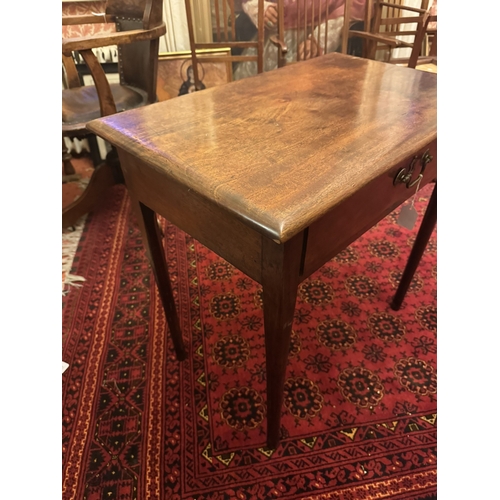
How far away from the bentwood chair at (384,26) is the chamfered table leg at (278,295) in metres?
2.02

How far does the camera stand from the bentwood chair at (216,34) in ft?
6.75

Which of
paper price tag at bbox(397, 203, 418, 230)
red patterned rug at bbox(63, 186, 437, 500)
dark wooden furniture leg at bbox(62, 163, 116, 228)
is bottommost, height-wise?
red patterned rug at bbox(63, 186, 437, 500)

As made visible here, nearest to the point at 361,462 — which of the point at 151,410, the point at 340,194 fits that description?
the point at 151,410

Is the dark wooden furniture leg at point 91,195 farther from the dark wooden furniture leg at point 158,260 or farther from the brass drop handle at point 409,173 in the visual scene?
the brass drop handle at point 409,173

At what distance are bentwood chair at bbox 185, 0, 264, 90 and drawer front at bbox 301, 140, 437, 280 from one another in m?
1.69

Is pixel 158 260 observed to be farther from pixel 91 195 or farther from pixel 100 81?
pixel 91 195

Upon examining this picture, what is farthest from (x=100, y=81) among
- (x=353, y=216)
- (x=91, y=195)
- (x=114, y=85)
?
(x=353, y=216)

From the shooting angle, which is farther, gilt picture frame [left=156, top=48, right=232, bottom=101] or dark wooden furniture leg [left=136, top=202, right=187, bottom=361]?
gilt picture frame [left=156, top=48, right=232, bottom=101]

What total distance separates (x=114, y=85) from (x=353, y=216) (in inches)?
63.5

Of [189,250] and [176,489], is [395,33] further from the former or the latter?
[176,489]

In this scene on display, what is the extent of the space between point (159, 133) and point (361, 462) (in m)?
0.97

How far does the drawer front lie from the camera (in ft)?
2.04

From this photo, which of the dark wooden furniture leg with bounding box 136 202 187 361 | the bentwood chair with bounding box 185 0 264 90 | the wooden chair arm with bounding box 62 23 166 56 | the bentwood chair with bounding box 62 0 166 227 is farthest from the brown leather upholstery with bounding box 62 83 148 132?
the dark wooden furniture leg with bounding box 136 202 187 361

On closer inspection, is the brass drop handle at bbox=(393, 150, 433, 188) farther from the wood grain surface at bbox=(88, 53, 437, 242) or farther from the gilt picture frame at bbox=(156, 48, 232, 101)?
the gilt picture frame at bbox=(156, 48, 232, 101)
